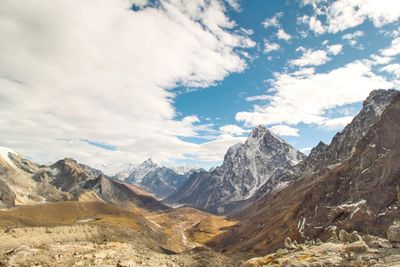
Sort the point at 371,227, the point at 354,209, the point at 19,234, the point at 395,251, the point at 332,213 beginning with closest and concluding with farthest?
the point at 395,251 → the point at 19,234 → the point at 371,227 → the point at 354,209 → the point at 332,213

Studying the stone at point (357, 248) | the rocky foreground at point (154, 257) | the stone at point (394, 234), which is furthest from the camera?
the stone at point (394, 234)

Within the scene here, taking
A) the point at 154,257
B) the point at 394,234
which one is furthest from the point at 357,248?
the point at 154,257

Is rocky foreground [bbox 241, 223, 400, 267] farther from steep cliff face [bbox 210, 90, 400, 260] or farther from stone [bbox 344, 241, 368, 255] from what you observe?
steep cliff face [bbox 210, 90, 400, 260]

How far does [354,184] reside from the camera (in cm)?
15700

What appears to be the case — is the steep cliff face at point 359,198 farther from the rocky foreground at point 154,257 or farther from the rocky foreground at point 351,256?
the rocky foreground at point 351,256

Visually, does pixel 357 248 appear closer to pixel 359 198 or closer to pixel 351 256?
pixel 351 256

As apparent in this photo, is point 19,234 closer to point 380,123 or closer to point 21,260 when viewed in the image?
point 21,260

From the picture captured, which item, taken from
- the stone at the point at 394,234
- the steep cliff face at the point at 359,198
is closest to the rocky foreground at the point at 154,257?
the stone at the point at 394,234

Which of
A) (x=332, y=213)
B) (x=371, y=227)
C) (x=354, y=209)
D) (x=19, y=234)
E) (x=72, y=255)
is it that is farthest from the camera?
(x=332, y=213)

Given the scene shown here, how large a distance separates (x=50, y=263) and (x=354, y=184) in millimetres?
132043

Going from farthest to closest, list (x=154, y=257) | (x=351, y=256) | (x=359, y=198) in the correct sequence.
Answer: (x=359, y=198) < (x=154, y=257) < (x=351, y=256)

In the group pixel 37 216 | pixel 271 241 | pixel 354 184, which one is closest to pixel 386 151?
pixel 354 184

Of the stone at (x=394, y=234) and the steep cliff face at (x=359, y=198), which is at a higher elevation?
the steep cliff face at (x=359, y=198)

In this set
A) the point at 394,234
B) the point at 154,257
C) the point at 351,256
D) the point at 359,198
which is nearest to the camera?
the point at 351,256
